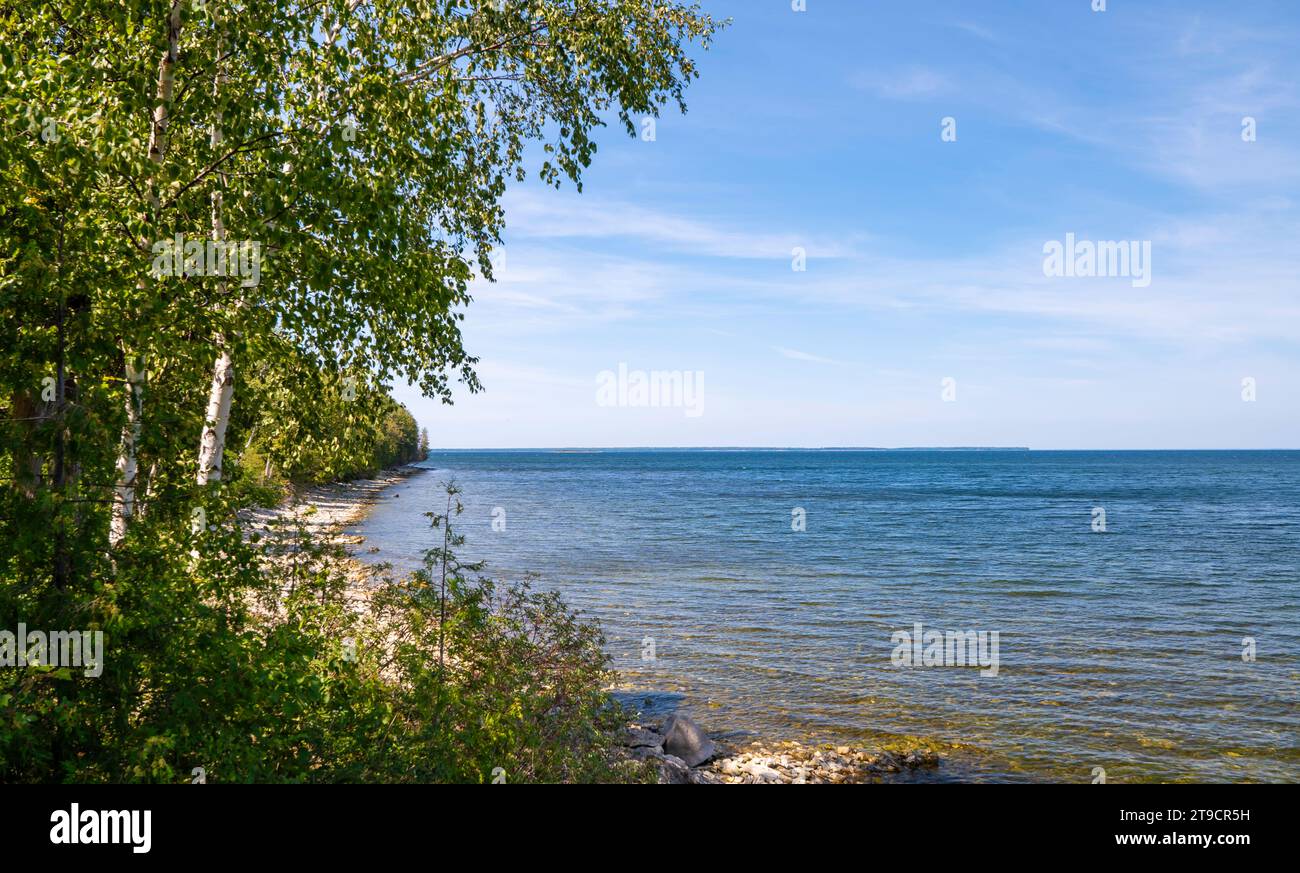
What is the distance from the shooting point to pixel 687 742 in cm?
1464

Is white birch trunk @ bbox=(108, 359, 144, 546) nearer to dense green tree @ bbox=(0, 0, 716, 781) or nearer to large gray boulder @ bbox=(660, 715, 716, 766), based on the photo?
dense green tree @ bbox=(0, 0, 716, 781)

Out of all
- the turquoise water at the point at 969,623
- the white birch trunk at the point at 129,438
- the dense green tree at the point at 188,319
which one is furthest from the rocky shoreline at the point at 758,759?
the white birch trunk at the point at 129,438

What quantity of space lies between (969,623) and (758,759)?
14185 millimetres

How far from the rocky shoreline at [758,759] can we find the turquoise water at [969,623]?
32.7 inches

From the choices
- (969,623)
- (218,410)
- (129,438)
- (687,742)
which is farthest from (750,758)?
(969,623)

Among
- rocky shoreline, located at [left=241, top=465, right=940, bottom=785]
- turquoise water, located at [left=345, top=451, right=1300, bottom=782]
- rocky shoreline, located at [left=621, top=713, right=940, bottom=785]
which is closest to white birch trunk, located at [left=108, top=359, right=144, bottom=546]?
rocky shoreline, located at [left=241, top=465, right=940, bottom=785]

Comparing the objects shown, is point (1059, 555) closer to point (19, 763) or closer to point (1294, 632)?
point (1294, 632)

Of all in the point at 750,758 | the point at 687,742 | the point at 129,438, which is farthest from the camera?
the point at 687,742

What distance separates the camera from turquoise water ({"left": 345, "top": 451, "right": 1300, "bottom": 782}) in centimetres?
1596

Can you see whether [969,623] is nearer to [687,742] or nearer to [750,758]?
[750,758]

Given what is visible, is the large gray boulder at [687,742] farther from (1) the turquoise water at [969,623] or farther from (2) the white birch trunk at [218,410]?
(2) the white birch trunk at [218,410]

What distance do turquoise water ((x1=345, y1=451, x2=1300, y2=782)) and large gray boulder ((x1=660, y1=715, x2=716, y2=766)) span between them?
59.0 inches

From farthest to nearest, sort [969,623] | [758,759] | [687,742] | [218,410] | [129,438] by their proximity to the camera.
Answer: [969,623]
[687,742]
[758,759]
[218,410]
[129,438]
